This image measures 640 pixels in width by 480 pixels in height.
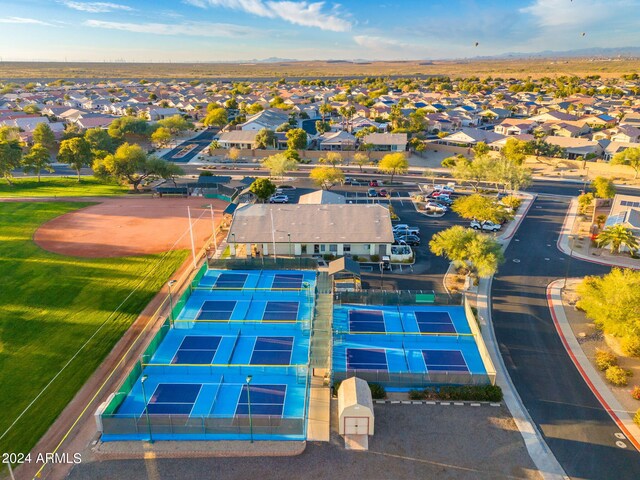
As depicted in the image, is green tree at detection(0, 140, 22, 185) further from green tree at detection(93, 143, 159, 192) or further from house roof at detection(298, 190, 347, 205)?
house roof at detection(298, 190, 347, 205)

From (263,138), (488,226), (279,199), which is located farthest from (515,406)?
(263,138)

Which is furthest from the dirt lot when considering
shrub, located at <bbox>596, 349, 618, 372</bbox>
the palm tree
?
the palm tree

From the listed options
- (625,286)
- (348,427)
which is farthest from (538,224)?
(348,427)

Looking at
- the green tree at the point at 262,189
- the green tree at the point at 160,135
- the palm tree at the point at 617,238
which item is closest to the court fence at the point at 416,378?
the palm tree at the point at 617,238

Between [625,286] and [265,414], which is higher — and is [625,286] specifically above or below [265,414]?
above

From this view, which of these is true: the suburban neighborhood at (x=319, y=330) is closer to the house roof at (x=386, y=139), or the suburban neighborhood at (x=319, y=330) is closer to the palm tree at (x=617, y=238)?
the palm tree at (x=617, y=238)

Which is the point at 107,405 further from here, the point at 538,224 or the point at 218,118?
the point at 218,118

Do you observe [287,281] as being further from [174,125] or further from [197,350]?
[174,125]
